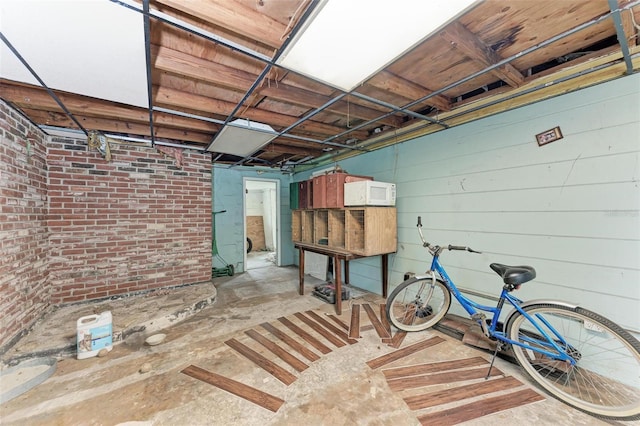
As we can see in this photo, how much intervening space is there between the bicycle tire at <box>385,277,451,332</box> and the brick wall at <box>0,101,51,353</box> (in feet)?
11.7

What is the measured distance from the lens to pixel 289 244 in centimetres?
595

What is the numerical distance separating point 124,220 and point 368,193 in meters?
3.49

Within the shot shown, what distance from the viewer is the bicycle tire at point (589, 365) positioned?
4.96 ft

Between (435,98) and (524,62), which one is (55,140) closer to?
(435,98)

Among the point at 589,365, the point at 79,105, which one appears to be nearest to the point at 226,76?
the point at 79,105

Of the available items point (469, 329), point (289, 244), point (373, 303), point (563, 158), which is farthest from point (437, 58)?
point (289, 244)

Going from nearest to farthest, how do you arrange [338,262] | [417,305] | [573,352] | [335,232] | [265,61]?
[265,61] → [573,352] → [417,305] → [338,262] → [335,232]

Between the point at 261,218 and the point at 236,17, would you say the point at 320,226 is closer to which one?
the point at 236,17

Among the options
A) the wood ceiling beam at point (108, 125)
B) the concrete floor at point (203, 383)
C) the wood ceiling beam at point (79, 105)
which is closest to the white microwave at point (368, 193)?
the concrete floor at point (203, 383)

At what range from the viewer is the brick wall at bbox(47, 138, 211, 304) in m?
3.00

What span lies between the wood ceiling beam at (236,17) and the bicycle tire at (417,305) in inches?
97.9

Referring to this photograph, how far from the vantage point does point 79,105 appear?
2301mm

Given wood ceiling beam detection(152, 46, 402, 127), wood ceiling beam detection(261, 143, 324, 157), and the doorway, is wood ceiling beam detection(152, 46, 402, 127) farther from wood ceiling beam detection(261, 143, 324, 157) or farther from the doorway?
the doorway

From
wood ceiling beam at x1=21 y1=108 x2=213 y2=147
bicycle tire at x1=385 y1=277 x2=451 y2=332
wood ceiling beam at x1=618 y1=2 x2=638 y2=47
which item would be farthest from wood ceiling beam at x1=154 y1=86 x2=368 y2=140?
wood ceiling beam at x1=618 y1=2 x2=638 y2=47
